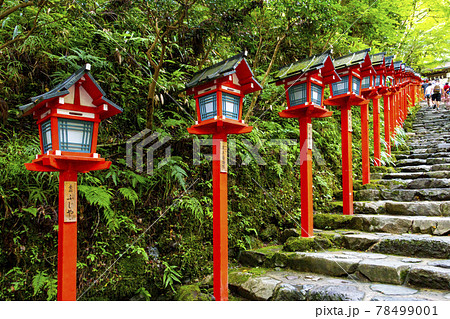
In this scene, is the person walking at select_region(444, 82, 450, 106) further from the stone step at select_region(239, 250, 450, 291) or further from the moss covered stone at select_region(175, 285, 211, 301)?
the moss covered stone at select_region(175, 285, 211, 301)

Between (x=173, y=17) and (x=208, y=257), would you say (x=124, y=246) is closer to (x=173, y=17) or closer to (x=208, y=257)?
(x=208, y=257)

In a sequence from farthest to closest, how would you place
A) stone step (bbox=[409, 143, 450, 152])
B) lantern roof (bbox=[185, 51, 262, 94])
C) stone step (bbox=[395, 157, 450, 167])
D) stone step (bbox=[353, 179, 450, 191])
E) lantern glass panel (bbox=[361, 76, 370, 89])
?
stone step (bbox=[409, 143, 450, 152]) < stone step (bbox=[395, 157, 450, 167]) < lantern glass panel (bbox=[361, 76, 370, 89]) < stone step (bbox=[353, 179, 450, 191]) < lantern roof (bbox=[185, 51, 262, 94])

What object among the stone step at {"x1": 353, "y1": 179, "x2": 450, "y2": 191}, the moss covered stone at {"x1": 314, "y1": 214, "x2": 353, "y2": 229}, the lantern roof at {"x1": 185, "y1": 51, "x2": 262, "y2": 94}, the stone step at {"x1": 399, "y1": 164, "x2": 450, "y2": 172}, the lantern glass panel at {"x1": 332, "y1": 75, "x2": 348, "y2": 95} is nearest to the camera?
the lantern roof at {"x1": 185, "y1": 51, "x2": 262, "y2": 94}

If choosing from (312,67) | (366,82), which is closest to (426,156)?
(366,82)

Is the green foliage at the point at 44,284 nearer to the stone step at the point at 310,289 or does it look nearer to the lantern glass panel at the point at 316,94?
the stone step at the point at 310,289

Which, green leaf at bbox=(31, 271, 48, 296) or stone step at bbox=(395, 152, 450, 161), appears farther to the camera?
stone step at bbox=(395, 152, 450, 161)

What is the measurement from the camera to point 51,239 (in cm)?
361

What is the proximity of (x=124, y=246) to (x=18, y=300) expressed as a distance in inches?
49.2

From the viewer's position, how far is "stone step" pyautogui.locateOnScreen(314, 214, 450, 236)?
4.53 meters

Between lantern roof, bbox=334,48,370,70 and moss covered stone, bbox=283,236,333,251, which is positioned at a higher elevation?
lantern roof, bbox=334,48,370,70

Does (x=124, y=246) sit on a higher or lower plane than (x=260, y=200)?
lower

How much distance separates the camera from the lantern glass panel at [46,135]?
2.81 metres

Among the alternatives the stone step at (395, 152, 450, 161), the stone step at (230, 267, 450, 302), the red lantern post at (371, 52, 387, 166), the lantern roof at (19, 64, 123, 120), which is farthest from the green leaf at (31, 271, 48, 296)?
the stone step at (395, 152, 450, 161)

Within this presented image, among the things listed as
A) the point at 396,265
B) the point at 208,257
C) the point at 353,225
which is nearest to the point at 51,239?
the point at 208,257
